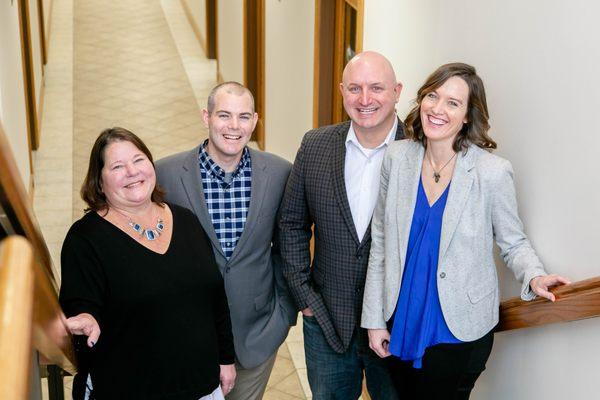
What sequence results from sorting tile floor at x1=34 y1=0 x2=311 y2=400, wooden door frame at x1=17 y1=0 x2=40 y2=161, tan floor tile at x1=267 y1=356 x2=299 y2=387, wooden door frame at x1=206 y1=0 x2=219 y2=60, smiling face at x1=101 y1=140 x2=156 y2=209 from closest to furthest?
1. smiling face at x1=101 y1=140 x2=156 y2=209
2. tan floor tile at x1=267 y1=356 x2=299 y2=387
3. tile floor at x1=34 y1=0 x2=311 y2=400
4. wooden door frame at x1=17 y1=0 x2=40 y2=161
5. wooden door frame at x1=206 y1=0 x2=219 y2=60

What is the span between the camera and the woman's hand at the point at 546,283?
7.89ft

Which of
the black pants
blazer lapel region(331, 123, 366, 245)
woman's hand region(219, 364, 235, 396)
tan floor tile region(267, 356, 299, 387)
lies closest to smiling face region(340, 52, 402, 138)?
blazer lapel region(331, 123, 366, 245)

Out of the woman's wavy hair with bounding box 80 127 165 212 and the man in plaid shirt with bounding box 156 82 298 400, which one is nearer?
the woman's wavy hair with bounding box 80 127 165 212

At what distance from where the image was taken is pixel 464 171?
8.61ft

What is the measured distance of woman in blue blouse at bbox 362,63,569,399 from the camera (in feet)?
8.56

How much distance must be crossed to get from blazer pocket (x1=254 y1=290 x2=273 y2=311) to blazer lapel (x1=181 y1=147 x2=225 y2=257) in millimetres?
321

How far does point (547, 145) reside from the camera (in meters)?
2.59

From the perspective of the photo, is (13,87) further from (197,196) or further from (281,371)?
(197,196)

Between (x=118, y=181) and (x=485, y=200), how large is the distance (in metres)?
1.27

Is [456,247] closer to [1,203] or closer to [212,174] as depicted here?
[212,174]

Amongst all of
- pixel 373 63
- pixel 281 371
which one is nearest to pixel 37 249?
pixel 373 63

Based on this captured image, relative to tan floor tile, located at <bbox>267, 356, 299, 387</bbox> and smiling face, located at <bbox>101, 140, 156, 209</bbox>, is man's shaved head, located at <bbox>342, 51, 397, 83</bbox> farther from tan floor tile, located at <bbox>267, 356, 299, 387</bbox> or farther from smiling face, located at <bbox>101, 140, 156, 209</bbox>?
tan floor tile, located at <bbox>267, 356, 299, 387</bbox>

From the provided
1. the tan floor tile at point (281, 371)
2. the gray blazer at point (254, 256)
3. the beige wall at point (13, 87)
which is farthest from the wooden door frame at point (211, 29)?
the gray blazer at point (254, 256)

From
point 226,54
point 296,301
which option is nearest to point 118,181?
point 296,301
